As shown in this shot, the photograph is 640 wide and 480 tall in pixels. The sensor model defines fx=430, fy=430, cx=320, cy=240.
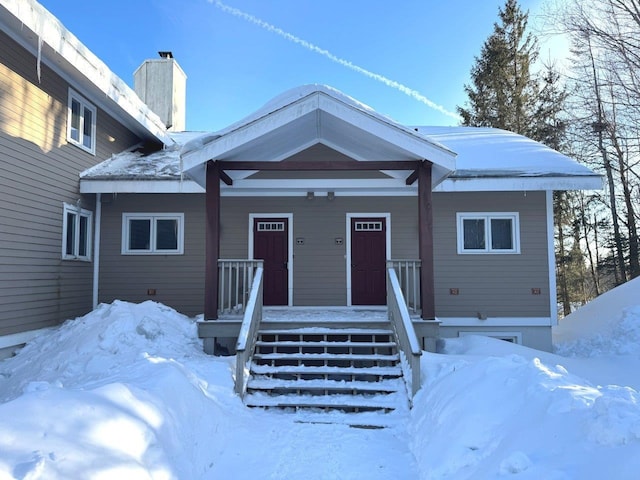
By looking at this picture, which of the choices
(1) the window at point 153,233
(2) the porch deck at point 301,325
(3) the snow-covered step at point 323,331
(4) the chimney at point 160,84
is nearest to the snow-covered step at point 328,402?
(3) the snow-covered step at point 323,331

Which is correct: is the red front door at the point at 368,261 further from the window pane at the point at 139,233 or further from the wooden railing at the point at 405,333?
the window pane at the point at 139,233

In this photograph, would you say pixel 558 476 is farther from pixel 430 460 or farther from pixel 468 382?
pixel 468 382

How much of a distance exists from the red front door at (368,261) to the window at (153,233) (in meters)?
3.88

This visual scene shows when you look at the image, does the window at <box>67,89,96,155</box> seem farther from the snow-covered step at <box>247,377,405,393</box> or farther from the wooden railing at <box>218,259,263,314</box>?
the snow-covered step at <box>247,377,405,393</box>

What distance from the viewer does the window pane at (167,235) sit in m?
9.58

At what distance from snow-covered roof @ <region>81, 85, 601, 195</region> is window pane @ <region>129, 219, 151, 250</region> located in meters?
1.00

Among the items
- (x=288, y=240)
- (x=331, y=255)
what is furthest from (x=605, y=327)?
(x=288, y=240)

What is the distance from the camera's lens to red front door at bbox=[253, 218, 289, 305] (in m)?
9.48

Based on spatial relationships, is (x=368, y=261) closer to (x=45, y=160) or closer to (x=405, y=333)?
(x=405, y=333)

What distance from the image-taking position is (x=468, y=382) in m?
4.44

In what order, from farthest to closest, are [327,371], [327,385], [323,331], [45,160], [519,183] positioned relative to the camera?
1. [519,183]
2. [45,160]
3. [323,331]
4. [327,371]
5. [327,385]

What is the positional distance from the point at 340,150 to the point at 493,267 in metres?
4.17

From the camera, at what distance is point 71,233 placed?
8812mm

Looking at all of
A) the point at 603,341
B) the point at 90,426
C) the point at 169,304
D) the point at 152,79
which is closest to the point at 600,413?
the point at 90,426
